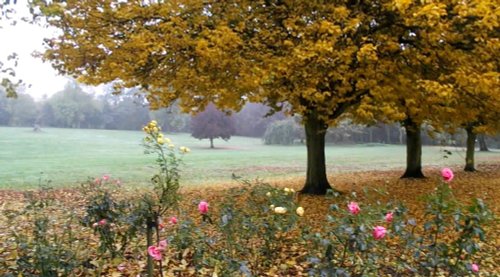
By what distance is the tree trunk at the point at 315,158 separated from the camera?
10.0 m

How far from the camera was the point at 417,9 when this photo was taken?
560 cm

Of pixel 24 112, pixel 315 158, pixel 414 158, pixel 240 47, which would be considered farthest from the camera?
pixel 24 112

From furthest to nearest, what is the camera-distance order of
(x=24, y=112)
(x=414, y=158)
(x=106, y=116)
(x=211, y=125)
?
(x=106, y=116)
(x=24, y=112)
(x=211, y=125)
(x=414, y=158)

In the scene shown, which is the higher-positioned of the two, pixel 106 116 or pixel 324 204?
pixel 106 116

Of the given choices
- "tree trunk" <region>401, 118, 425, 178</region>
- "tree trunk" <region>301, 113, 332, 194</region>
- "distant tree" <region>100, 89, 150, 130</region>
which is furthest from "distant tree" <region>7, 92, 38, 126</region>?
"tree trunk" <region>301, 113, 332, 194</region>

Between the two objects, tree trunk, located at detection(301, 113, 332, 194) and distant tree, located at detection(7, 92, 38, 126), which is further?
distant tree, located at detection(7, 92, 38, 126)

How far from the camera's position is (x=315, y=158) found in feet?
33.6

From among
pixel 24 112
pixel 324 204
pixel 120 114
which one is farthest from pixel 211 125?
pixel 324 204

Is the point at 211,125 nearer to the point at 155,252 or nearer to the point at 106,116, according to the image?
the point at 106,116

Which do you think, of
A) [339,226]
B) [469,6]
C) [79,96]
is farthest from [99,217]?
[79,96]

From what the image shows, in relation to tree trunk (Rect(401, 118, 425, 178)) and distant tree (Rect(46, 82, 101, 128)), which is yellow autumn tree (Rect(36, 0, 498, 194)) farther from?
distant tree (Rect(46, 82, 101, 128))

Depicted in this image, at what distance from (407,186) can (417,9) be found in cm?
757

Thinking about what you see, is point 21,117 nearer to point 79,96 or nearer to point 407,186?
point 79,96

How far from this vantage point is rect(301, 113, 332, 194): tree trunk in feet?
32.8
